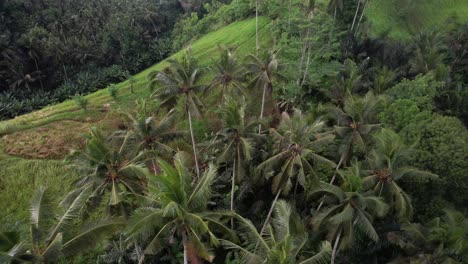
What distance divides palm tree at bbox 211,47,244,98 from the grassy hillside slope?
1173 cm

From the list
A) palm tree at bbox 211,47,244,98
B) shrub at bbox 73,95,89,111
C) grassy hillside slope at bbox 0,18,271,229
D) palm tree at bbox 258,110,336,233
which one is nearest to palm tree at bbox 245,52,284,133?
palm tree at bbox 211,47,244,98

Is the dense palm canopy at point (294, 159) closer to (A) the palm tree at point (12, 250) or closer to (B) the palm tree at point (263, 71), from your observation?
(B) the palm tree at point (263, 71)

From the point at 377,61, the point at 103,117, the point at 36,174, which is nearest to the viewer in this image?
the point at 36,174

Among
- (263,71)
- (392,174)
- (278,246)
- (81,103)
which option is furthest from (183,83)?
(81,103)

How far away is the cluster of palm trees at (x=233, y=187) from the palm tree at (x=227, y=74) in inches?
2.6

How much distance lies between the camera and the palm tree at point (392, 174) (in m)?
18.9

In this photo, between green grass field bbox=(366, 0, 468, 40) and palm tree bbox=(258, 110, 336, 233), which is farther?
green grass field bbox=(366, 0, 468, 40)

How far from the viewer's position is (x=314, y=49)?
3459cm

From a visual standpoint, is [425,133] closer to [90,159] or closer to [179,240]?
[179,240]

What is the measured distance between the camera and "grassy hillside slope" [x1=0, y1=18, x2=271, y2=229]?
79.6 feet

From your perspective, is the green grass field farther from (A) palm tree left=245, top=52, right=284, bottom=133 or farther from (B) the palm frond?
(B) the palm frond

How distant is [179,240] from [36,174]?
12016 millimetres

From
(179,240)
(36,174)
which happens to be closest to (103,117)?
(36,174)

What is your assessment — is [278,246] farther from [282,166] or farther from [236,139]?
[236,139]
